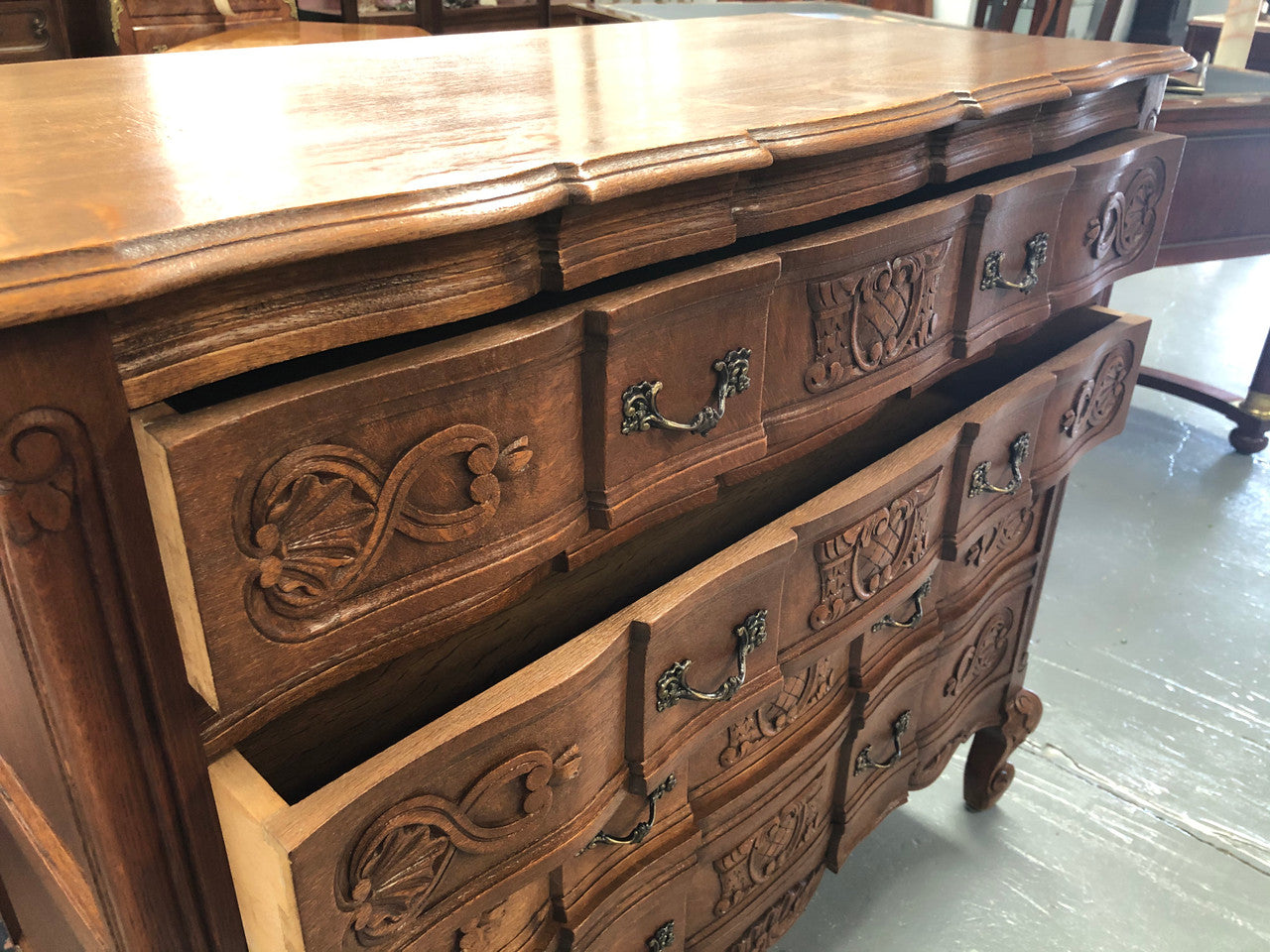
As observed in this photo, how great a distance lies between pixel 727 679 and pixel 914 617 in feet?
1.03

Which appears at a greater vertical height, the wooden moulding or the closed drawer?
the wooden moulding

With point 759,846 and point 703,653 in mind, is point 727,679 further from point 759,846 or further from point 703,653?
point 759,846

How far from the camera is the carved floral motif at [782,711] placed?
2.50 ft

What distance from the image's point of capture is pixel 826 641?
741mm

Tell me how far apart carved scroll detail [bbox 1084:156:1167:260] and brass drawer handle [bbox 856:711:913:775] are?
47cm

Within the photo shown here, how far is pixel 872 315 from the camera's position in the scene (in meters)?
0.67

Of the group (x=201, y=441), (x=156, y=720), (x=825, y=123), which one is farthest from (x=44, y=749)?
(x=825, y=123)

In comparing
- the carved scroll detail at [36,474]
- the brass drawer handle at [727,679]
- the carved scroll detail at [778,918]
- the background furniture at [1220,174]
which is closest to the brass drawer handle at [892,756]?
the carved scroll detail at [778,918]

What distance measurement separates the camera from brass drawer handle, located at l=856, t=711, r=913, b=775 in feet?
3.04

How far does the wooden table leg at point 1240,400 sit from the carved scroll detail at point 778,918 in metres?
1.66

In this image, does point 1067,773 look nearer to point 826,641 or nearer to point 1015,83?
point 826,641

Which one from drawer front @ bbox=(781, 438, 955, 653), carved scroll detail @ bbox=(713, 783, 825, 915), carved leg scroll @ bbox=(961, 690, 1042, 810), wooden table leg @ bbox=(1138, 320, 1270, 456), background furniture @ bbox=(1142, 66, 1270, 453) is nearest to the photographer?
drawer front @ bbox=(781, 438, 955, 653)

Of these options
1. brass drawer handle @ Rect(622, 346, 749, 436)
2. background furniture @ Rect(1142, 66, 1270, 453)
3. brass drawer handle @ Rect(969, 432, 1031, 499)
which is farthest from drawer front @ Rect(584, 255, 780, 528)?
background furniture @ Rect(1142, 66, 1270, 453)

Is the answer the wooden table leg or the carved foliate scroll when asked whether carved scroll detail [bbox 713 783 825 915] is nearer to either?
the carved foliate scroll
